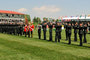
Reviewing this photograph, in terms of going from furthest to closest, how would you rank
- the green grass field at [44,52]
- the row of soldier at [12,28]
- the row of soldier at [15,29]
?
the row of soldier at [12,28]
the row of soldier at [15,29]
the green grass field at [44,52]

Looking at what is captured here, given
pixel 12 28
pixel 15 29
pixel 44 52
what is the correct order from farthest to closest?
pixel 12 28
pixel 15 29
pixel 44 52

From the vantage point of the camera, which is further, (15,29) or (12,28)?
(12,28)

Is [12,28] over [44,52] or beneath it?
over

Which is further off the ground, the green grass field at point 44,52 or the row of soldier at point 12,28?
the row of soldier at point 12,28

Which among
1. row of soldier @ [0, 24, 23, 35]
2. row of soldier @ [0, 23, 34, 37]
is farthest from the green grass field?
row of soldier @ [0, 24, 23, 35]

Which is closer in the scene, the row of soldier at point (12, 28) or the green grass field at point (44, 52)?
the green grass field at point (44, 52)

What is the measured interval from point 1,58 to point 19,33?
17.8 m

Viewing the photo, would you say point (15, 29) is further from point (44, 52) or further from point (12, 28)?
point (44, 52)

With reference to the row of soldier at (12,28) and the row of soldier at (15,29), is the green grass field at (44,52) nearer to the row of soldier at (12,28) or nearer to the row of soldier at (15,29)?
the row of soldier at (15,29)

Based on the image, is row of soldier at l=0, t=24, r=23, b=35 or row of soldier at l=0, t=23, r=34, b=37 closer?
row of soldier at l=0, t=23, r=34, b=37

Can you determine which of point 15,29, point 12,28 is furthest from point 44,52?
point 12,28

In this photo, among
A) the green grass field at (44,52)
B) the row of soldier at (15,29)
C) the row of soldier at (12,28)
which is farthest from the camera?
the row of soldier at (12,28)

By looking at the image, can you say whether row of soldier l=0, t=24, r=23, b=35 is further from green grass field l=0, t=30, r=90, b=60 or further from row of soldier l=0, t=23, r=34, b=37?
green grass field l=0, t=30, r=90, b=60

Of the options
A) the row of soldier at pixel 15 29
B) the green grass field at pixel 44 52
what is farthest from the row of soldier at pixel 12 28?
the green grass field at pixel 44 52
